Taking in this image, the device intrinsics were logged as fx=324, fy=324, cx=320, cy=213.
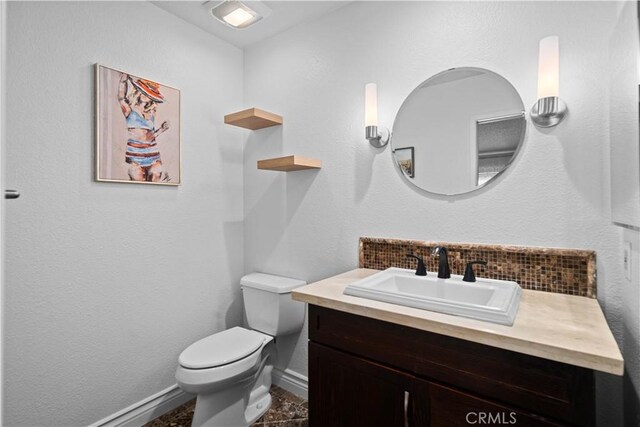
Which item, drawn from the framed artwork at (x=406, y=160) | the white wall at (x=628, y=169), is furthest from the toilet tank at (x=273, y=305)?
the white wall at (x=628, y=169)

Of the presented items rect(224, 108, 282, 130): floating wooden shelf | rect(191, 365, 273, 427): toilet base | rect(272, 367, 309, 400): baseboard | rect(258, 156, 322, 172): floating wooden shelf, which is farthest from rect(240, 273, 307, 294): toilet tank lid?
rect(224, 108, 282, 130): floating wooden shelf

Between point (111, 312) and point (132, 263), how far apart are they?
27cm

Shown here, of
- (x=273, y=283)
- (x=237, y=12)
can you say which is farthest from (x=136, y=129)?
(x=273, y=283)

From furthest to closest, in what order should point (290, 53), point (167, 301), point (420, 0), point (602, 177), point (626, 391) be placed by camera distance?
point (290, 53) → point (167, 301) → point (420, 0) → point (602, 177) → point (626, 391)

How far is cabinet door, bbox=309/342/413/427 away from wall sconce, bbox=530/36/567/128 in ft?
3.79

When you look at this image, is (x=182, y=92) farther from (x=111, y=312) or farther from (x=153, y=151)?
(x=111, y=312)

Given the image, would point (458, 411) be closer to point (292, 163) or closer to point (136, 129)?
point (292, 163)

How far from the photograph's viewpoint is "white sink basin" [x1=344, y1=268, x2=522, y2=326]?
1.02m

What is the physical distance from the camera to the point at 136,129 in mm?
1816

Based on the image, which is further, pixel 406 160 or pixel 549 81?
pixel 406 160

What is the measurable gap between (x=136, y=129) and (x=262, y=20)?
103cm

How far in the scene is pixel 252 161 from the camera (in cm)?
238

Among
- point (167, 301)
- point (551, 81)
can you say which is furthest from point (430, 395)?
point (167, 301)

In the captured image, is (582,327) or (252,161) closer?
(582,327)
